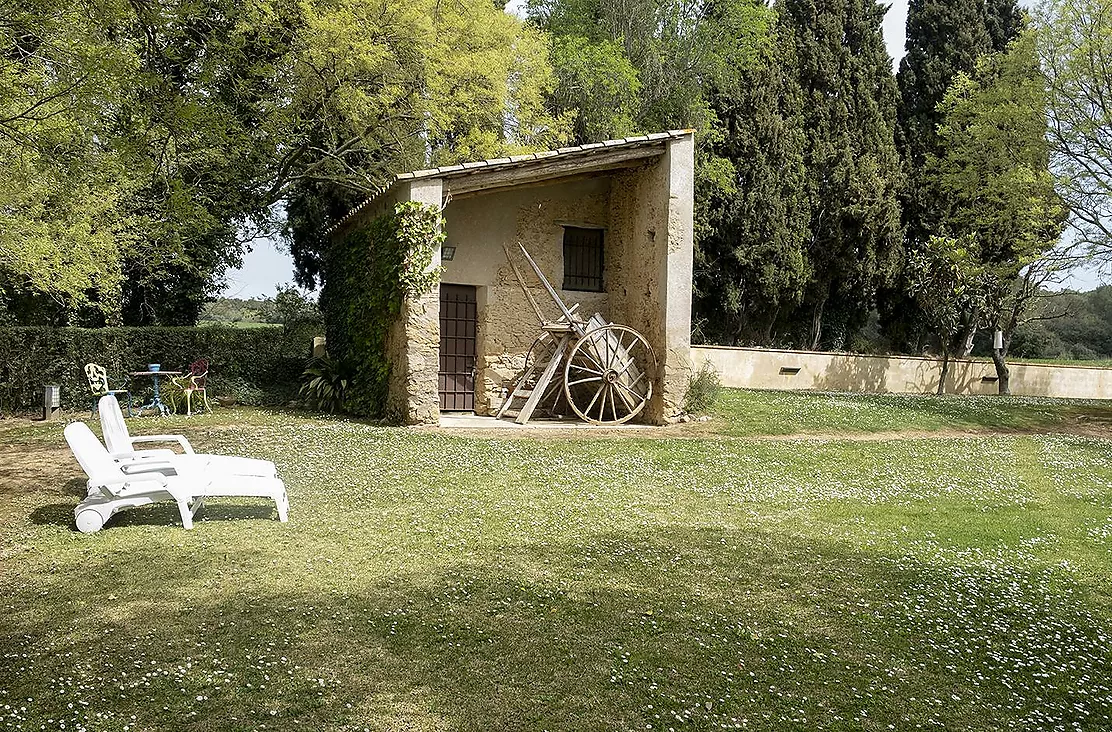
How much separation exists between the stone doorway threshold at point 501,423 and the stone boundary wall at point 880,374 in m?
7.47

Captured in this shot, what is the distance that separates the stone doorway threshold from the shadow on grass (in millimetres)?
6983

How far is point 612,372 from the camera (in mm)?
13820

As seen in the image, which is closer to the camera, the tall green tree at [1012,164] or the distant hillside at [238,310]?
the tall green tree at [1012,164]

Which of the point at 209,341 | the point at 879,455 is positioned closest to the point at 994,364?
the point at 879,455

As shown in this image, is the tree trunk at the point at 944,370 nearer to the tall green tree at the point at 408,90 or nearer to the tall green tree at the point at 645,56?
the tall green tree at the point at 645,56

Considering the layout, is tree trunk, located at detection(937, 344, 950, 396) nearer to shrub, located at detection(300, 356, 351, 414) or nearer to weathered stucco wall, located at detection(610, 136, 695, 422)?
weathered stucco wall, located at detection(610, 136, 695, 422)

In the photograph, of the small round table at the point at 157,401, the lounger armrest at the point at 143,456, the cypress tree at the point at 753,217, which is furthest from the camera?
the cypress tree at the point at 753,217

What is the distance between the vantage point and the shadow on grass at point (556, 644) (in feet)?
11.3

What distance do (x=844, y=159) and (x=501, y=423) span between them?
18.5 m

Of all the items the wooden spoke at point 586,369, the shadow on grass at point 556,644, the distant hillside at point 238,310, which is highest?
the distant hillside at point 238,310

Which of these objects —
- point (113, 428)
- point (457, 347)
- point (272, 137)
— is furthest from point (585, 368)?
point (272, 137)

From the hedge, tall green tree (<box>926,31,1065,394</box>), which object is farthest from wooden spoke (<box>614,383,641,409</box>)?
tall green tree (<box>926,31,1065,394</box>)

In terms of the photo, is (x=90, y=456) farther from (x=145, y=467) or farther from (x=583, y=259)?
(x=583, y=259)

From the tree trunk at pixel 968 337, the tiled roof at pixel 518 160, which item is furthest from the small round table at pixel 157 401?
the tree trunk at pixel 968 337
